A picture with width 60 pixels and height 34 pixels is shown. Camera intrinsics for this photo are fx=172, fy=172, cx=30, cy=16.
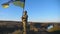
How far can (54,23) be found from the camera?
15.9ft

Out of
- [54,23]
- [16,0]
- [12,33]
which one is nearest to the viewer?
[16,0]

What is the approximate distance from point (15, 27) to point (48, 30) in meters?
0.91

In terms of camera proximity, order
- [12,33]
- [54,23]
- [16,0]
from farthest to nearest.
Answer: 1. [54,23]
2. [12,33]
3. [16,0]

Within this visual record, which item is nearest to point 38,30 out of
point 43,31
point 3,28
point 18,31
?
point 43,31

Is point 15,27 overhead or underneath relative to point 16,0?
underneath

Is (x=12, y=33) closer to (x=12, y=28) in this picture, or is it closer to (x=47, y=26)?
(x=12, y=28)

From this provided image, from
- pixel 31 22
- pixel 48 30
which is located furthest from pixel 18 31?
pixel 48 30

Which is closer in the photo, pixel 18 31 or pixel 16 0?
pixel 16 0

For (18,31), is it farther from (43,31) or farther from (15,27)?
(43,31)

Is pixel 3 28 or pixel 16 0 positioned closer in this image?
pixel 16 0

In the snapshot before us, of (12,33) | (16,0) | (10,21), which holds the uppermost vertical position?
(16,0)

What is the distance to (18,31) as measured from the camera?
4.55 metres

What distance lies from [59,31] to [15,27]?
1.20 meters

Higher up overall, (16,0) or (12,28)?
(16,0)
